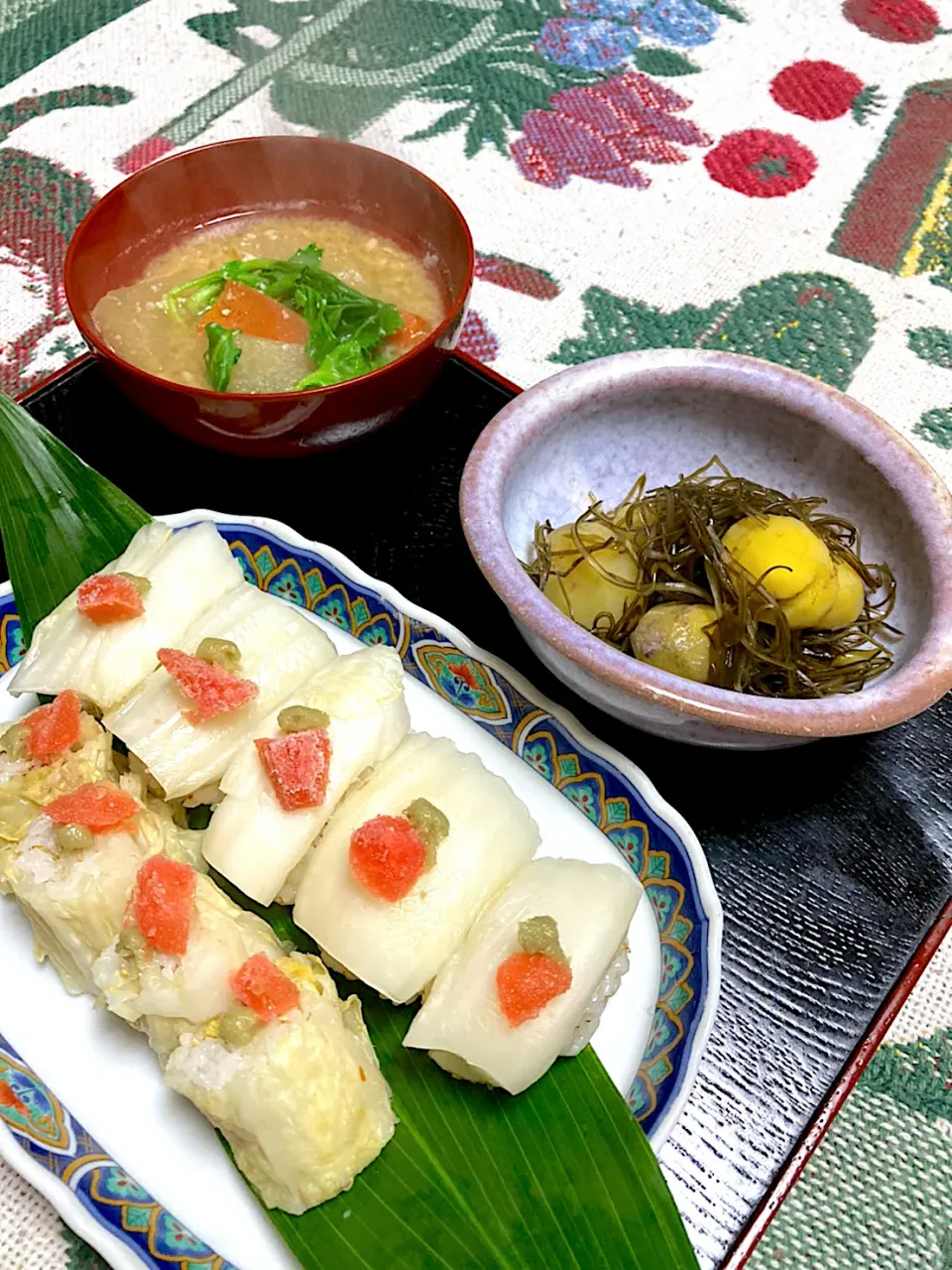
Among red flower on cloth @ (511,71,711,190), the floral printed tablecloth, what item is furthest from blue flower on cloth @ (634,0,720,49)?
red flower on cloth @ (511,71,711,190)

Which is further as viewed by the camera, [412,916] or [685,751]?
[685,751]

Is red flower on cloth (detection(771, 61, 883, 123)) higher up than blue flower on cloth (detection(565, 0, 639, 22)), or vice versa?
blue flower on cloth (detection(565, 0, 639, 22))

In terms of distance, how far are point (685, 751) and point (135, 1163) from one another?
48.1 inches

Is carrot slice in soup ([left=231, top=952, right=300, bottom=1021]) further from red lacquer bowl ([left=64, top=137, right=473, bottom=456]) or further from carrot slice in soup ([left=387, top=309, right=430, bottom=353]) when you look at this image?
carrot slice in soup ([left=387, top=309, right=430, bottom=353])

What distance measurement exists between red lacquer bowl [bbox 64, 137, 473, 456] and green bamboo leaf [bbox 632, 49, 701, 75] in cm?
168

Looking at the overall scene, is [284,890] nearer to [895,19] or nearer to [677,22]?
[677,22]

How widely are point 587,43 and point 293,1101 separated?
152 inches

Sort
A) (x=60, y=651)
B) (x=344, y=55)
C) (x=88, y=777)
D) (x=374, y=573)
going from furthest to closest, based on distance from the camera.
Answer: (x=344, y=55), (x=374, y=573), (x=60, y=651), (x=88, y=777)

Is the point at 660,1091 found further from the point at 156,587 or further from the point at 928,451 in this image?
the point at 928,451

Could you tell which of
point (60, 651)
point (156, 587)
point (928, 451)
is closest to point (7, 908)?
point (60, 651)

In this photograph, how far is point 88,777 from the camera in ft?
6.14

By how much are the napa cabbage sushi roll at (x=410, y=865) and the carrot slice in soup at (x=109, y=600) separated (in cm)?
56

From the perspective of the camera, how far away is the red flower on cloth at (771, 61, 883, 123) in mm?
3766

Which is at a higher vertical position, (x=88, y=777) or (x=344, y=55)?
(x=344, y=55)
